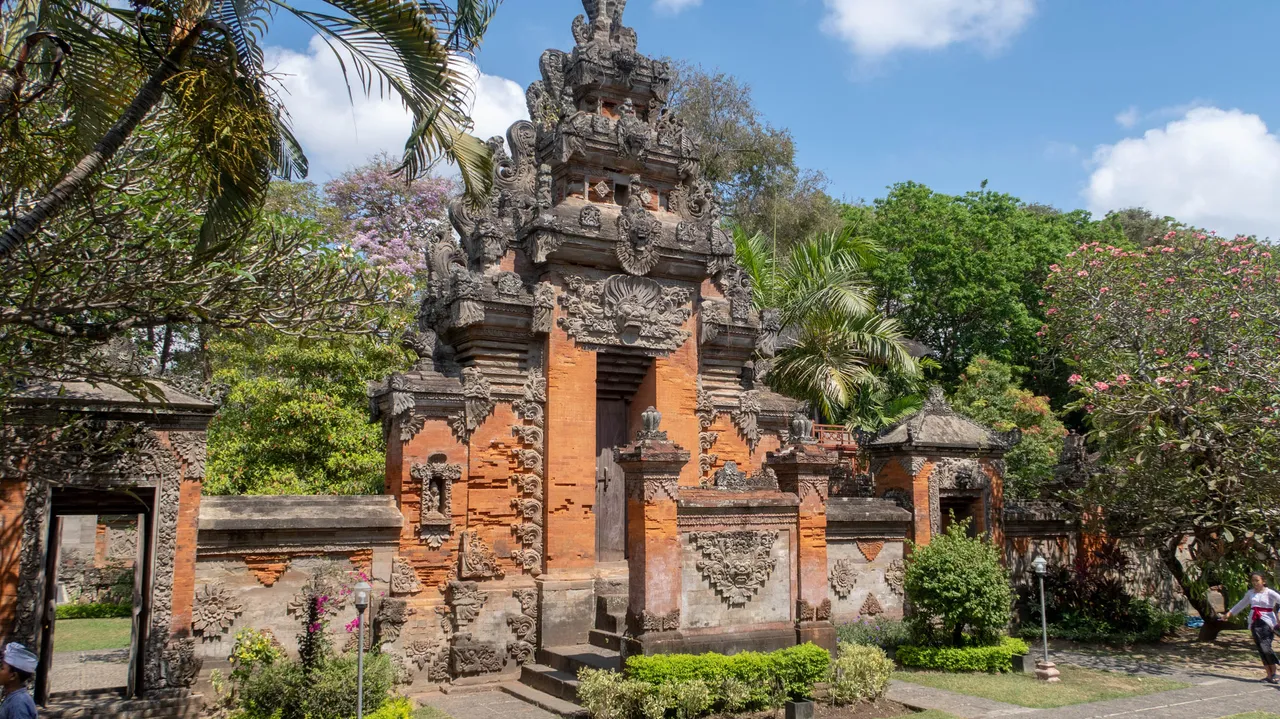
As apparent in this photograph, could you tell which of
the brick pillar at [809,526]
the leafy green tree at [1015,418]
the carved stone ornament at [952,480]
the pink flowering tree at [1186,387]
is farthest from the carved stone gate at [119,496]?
the leafy green tree at [1015,418]

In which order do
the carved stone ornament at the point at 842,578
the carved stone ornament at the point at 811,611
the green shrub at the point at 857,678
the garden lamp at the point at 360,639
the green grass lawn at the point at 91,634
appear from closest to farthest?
the garden lamp at the point at 360,639, the green shrub at the point at 857,678, the carved stone ornament at the point at 811,611, the carved stone ornament at the point at 842,578, the green grass lawn at the point at 91,634

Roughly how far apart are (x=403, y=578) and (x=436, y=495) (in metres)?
1.21

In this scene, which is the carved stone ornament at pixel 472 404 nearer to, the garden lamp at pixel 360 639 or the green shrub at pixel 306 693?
the garden lamp at pixel 360 639

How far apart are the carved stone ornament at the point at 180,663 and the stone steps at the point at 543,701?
3825 mm

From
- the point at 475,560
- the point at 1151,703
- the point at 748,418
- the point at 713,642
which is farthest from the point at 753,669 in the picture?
the point at 748,418

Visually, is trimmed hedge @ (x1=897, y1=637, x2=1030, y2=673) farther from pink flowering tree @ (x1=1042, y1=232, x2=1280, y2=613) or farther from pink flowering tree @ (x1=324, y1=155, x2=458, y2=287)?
pink flowering tree @ (x1=324, y1=155, x2=458, y2=287)

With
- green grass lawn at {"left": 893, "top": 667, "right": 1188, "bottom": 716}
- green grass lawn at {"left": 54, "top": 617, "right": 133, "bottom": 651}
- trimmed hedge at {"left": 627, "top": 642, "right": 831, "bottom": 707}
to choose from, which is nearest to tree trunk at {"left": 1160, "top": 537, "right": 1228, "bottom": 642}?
green grass lawn at {"left": 893, "top": 667, "right": 1188, "bottom": 716}

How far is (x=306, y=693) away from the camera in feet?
31.7

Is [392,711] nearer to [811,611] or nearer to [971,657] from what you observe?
[811,611]

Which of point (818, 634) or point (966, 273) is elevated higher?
point (966, 273)

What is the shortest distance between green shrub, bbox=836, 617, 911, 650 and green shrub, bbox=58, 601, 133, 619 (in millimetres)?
19030

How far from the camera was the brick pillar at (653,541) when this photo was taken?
1070 centimetres

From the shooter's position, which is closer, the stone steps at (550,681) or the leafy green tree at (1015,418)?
the stone steps at (550,681)

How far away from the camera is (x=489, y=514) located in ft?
43.6
